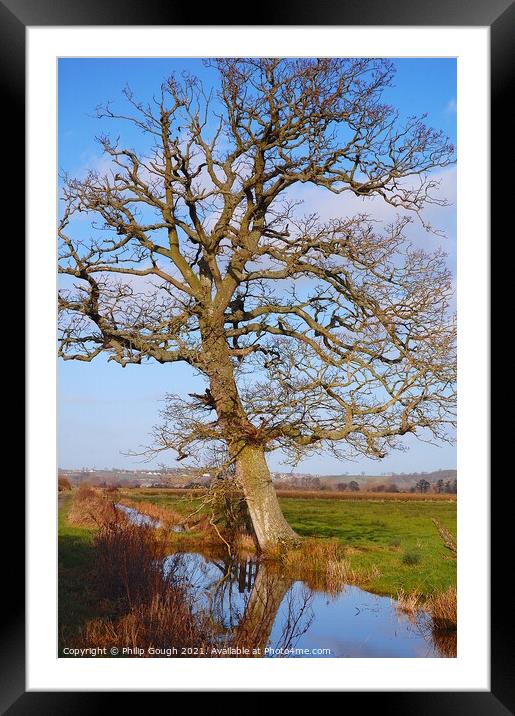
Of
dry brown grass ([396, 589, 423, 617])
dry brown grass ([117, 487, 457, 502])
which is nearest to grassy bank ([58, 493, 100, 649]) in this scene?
dry brown grass ([117, 487, 457, 502])

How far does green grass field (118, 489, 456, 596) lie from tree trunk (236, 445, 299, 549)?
0.86 ft

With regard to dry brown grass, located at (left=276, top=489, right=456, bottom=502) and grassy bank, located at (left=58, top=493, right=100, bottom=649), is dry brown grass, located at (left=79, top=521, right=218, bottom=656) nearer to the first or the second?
grassy bank, located at (left=58, top=493, right=100, bottom=649)

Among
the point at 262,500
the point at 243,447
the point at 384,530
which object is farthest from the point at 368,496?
the point at 243,447

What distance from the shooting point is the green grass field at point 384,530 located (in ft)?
19.2

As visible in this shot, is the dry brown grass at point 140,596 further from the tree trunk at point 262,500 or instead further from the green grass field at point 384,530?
the tree trunk at point 262,500

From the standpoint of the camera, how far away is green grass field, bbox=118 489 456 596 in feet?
19.2

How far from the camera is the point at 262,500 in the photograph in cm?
650
